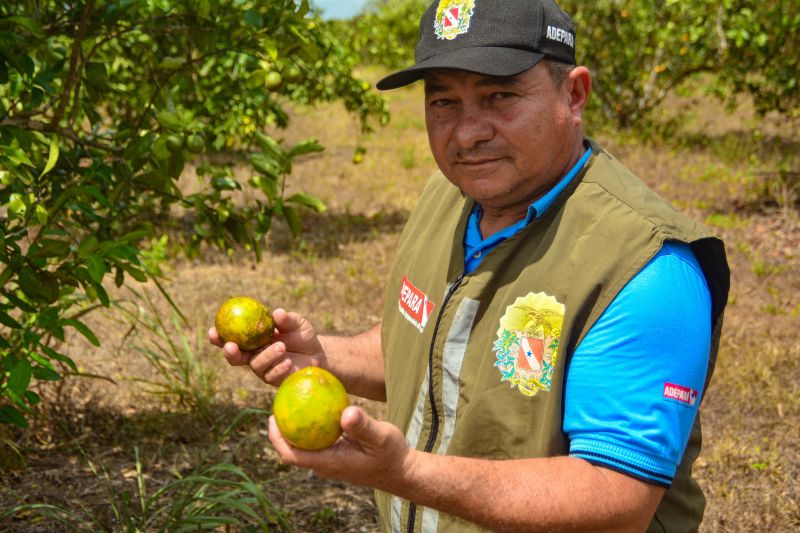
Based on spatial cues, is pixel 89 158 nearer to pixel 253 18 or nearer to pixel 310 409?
pixel 253 18

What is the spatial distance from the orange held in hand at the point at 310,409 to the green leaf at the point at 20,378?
83 cm

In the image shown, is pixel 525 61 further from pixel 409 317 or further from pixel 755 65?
pixel 755 65

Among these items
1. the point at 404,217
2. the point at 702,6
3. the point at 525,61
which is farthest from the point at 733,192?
the point at 525,61

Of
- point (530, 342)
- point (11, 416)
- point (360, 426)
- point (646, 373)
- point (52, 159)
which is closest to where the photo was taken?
point (360, 426)

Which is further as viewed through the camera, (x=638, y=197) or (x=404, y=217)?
(x=404, y=217)

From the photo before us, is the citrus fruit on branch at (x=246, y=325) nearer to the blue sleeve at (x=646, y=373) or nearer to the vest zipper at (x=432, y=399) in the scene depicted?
the vest zipper at (x=432, y=399)

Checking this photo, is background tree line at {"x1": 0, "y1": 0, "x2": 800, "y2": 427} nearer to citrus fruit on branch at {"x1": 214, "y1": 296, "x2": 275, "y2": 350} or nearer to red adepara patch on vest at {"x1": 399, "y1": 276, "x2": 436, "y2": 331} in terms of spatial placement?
citrus fruit on branch at {"x1": 214, "y1": 296, "x2": 275, "y2": 350}

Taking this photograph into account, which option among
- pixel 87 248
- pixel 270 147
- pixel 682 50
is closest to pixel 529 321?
pixel 87 248

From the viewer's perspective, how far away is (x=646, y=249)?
1469 mm

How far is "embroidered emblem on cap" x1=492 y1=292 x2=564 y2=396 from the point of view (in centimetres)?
154

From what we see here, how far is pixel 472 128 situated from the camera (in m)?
1.70

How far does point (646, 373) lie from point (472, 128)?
64cm

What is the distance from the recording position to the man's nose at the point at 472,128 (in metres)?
1.70

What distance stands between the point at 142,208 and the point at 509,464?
2.15 metres
